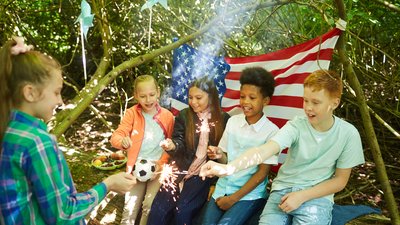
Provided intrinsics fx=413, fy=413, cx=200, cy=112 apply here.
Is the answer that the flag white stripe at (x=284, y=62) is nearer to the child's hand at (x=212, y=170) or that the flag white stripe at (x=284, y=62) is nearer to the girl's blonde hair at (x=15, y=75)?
the child's hand at (x=212, y=170)

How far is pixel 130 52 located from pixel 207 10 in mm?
1671

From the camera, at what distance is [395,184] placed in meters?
4.65

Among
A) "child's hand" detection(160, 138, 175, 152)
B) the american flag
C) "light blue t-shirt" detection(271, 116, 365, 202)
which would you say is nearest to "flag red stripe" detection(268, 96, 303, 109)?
the american flag

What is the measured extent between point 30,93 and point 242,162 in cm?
122

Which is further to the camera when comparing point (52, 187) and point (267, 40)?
point (267, 40)

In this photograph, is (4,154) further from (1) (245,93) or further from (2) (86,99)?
(1) (245,93)

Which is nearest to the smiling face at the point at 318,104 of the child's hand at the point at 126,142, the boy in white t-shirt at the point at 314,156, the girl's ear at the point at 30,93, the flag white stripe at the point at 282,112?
the boy in white t-shirt at the point at 314,156

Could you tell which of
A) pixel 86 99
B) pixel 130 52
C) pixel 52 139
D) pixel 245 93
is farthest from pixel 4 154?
pixel 130 52

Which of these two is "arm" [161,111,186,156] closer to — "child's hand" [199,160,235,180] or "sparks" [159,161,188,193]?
"sparks" [159,161,188,193]

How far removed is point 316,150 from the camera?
257cm

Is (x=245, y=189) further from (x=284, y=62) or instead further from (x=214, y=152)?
(x=284, y=62)

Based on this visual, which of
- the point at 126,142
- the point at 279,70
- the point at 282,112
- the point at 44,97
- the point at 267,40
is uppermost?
the point at 267,40

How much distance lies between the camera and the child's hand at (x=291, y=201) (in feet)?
7.97

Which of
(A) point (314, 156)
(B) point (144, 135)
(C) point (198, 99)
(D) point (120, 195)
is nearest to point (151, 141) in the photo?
(B) point (144, 135)
